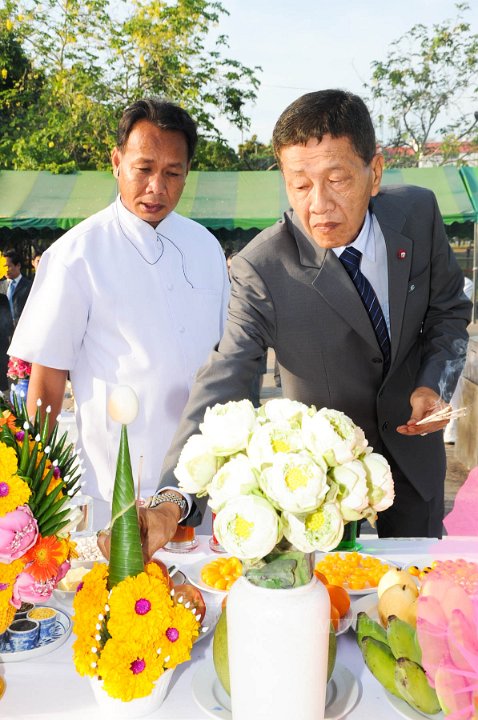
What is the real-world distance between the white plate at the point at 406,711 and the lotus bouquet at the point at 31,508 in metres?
0.57

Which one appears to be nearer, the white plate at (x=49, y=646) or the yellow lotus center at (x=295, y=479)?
the yellow lotus center at (x=295, y=479)

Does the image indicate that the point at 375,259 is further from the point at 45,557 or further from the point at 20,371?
the point at 20,371

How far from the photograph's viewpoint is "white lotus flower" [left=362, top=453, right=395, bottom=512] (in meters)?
0.98

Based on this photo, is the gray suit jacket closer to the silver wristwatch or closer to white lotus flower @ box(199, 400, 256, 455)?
the silver wristwatch

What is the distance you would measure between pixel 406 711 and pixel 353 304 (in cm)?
112

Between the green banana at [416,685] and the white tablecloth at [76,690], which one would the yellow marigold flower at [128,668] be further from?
the green banana at [416,685]

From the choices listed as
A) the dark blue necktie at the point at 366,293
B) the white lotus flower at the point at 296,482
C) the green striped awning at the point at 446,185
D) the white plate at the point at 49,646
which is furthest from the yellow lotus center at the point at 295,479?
the green striped awning at the point at 446,185

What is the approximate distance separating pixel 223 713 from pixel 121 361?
1289 mm

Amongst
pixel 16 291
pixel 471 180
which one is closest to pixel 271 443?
pixel 16 291

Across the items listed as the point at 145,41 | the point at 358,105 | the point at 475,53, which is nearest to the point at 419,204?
the point at 358,105

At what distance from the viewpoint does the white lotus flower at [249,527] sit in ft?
2.87

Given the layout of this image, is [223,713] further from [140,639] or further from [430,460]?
[430,460]

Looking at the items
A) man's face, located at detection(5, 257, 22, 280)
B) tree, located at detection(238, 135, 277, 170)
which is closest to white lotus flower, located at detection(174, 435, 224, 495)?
man's face, located at detection(5, 257, 22, 280)

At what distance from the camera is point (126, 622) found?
1059 millimetres
